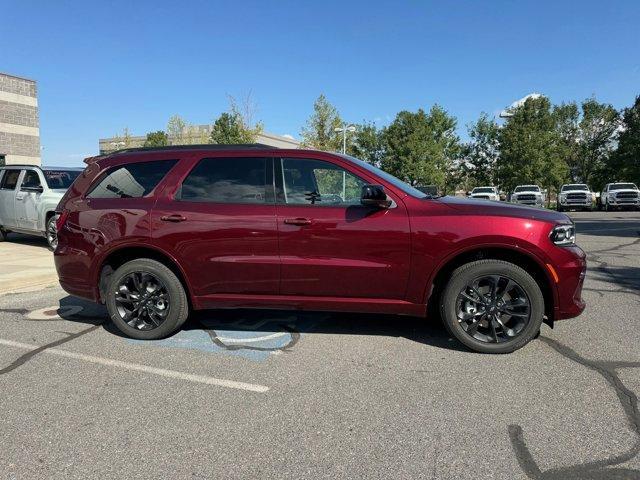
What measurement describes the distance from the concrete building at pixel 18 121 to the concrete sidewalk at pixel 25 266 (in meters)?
16.8

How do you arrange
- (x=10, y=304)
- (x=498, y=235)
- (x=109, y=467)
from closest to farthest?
(x=109, y=467), (x=498, y=235), (x=10, y=304)

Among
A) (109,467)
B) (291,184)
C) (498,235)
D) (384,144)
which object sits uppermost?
(384,144)

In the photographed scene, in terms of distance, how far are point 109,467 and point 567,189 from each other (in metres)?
34.5

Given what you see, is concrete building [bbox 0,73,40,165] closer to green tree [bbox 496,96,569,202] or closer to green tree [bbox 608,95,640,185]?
green tree [bbox 496,96,569,202]

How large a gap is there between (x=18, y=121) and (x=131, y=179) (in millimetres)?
27008

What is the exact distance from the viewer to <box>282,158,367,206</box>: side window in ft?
14.6

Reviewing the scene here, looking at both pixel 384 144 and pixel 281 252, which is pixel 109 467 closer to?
pixel 281 252

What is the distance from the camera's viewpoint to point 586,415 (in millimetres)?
3135

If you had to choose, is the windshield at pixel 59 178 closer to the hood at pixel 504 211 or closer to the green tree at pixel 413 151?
the hood at pixel 504 211

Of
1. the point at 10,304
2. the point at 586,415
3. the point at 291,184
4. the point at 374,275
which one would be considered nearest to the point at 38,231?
the point at 10,304

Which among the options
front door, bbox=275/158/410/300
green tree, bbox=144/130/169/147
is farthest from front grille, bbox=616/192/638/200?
green tree, bbox=144/130/169/147

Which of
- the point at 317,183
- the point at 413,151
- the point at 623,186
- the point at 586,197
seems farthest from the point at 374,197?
the point at 413,151

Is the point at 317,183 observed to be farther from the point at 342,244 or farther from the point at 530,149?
the point at 530,149

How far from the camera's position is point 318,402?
3.39m
